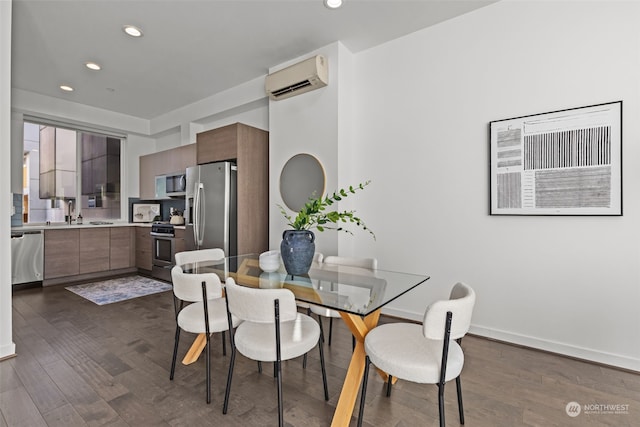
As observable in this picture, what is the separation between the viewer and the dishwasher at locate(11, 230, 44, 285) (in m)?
4.12

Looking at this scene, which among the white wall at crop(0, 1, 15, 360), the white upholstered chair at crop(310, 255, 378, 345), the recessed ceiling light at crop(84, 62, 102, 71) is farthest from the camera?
the recessed ceiling light at crop(84, 62, 102, 71)

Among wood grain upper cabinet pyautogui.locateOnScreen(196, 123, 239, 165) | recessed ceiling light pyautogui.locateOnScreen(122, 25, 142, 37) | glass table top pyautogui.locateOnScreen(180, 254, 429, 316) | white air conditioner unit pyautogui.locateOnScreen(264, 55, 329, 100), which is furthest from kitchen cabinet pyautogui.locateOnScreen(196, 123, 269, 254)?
glass table top pyautogui.locateOnScreen(180, 254, 429, 316)

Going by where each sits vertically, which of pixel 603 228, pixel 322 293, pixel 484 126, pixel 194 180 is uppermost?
pixel 484 126

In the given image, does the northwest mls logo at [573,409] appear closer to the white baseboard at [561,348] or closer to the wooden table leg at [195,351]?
the white baseboard at [561,348]

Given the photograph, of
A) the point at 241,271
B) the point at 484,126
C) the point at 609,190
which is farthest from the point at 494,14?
the point at 241,271

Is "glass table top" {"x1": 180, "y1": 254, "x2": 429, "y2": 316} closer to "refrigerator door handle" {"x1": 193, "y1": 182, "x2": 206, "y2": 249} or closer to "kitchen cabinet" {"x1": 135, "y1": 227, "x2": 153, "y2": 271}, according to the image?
"refrigerator door handle" {"x1": 193, "y1": 182, "x2": 206, "y2": 249}

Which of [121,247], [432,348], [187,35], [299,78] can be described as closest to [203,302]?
[432,348]

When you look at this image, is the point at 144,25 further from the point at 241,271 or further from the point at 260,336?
the point at 260,336

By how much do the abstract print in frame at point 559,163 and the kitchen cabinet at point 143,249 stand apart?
16.7 ft

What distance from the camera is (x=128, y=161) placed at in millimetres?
5785

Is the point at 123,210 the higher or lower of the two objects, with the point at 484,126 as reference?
lower

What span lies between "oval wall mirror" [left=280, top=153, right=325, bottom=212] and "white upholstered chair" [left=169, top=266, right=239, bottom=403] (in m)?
1.66

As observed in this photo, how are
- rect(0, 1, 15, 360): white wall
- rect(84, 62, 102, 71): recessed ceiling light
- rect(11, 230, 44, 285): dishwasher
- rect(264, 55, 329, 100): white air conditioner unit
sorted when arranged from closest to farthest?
rect(0, 1, 15, 360): white wall
rect(264, 55, 329, 100): white air conditioner unit
rect(84, 62, 102, 71): recessed ceiling light
rect(11, 230, 44, 285): dishwasher

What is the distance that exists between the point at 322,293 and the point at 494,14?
9.12 feet
